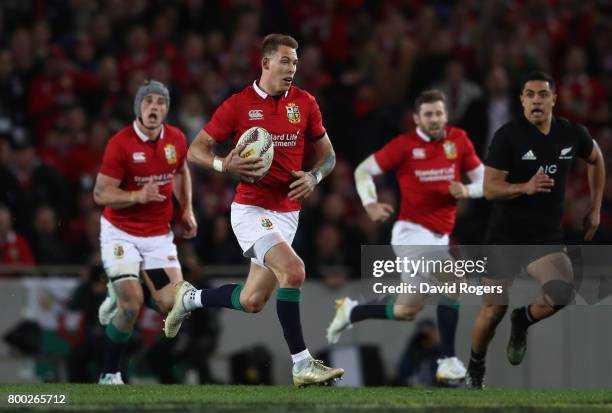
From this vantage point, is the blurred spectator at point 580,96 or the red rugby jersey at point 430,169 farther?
the blurred spectator at point 580,96

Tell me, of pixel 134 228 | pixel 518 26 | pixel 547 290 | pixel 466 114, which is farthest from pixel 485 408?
pixel 518 26

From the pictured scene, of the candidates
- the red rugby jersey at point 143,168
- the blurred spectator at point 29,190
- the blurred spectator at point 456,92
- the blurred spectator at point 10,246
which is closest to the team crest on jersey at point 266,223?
the red rugby jersey at point 143,168

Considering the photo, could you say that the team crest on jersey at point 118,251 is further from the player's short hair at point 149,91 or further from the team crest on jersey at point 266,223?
the team crest on jersey at point 266,223

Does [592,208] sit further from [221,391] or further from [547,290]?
[221,391]

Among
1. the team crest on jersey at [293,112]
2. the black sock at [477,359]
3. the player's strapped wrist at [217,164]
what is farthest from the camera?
the black sock at [477,359]

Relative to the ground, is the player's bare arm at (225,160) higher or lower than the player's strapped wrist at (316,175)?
higher

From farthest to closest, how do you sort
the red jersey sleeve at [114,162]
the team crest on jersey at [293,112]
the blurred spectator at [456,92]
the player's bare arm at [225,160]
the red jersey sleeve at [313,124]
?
the blurred spectator at [456,92], the red jersey sleeve at [114,162], the red jersey sleeve at [313,124], the team crest on jersey at [293,112], the player's bare arm at [225,160]

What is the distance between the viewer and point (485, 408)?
817cm

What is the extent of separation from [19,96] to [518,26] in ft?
21.7

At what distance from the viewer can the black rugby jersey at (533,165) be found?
1005 centimetres

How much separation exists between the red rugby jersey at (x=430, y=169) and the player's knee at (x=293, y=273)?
2.68 metres

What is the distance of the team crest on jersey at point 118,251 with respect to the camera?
10766 millimetres

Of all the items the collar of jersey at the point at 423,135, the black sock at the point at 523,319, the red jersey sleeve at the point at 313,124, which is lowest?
the black sock at the point at 523,319

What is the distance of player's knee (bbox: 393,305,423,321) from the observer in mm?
11398
